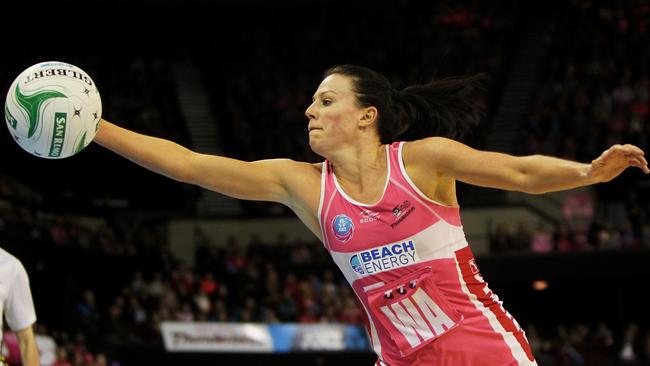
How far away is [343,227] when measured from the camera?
5035 mm

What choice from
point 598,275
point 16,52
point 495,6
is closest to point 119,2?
point 16,52

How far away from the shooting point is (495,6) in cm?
2900

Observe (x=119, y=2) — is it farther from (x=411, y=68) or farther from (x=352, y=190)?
(x=352, y=190)

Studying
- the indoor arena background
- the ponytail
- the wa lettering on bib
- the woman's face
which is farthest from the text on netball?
the indoor arena background

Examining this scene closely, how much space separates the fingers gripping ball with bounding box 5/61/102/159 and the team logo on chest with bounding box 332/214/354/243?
128cm

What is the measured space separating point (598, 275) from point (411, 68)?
9.44 m

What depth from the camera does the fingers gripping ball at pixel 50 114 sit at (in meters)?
4.87

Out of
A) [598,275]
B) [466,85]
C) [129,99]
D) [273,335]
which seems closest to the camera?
[466,85]

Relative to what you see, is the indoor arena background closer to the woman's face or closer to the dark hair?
the dark hair

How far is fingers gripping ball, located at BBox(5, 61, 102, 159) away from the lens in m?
4.87

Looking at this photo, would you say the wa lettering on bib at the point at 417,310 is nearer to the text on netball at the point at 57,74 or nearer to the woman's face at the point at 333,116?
the woman's face at the point at 333,116

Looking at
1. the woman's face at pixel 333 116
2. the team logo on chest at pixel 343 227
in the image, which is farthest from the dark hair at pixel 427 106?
the team logo on chest at pixel 343 227

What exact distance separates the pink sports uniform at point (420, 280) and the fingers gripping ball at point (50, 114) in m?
1.32

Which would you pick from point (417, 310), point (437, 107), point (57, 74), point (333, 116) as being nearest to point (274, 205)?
point (437, 107)
